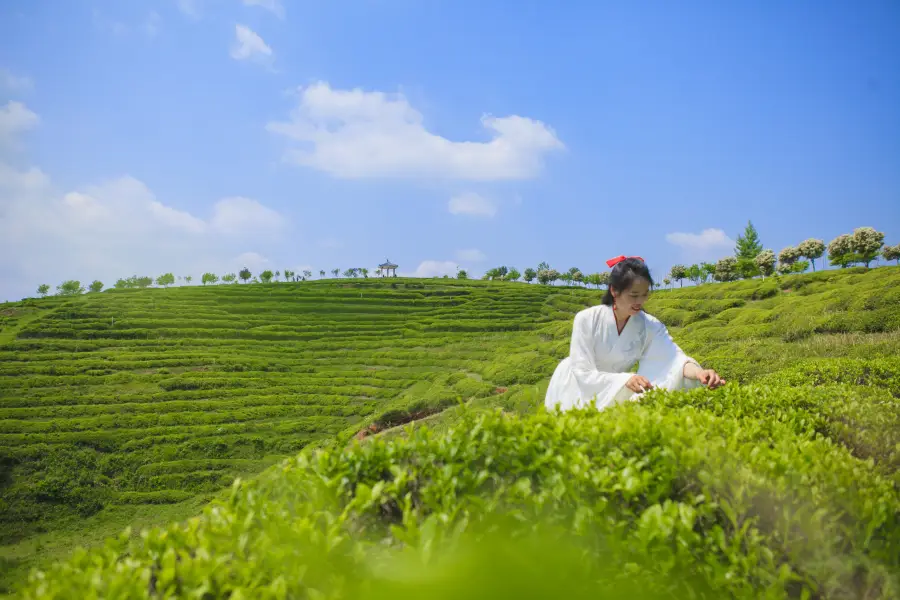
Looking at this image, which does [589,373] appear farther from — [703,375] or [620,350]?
[703,375]

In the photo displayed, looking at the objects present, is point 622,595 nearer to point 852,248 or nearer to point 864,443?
point 864,443

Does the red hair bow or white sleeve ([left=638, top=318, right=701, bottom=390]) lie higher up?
the red hair bow

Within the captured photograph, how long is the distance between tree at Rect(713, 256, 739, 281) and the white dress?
1958 inches

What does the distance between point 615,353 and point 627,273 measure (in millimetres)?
706

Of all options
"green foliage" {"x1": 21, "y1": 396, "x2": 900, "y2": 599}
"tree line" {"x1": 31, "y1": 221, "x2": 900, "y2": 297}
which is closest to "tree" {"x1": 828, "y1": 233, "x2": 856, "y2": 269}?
"tree line" {"x1": 31, "y1": 221, "x2": 900, "y2": 297}

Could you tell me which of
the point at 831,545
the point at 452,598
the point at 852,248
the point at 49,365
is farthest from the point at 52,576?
the point at 852,248

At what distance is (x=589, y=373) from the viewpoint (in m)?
4.04

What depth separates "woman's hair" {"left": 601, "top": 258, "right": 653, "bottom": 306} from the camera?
4.10m

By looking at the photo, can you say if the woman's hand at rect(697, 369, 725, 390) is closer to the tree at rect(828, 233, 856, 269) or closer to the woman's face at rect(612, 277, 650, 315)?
the woman's face at rect(612, 277, 650, 315)

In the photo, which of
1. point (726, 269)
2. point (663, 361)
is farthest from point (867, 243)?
point (663, 361)

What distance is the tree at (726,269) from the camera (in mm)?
48438

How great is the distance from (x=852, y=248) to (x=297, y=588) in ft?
165

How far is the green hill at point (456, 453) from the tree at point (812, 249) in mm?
26877

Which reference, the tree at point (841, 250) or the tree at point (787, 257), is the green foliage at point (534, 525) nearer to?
the tree at point (841, 250)
